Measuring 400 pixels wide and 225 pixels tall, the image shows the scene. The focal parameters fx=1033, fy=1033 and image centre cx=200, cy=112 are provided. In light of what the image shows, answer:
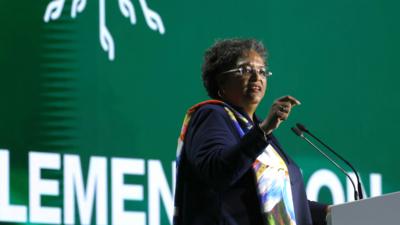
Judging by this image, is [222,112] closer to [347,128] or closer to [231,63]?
[231,63]

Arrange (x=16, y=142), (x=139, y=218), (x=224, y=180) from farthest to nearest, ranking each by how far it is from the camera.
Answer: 1. (x=139, y=218)
2. (x=16, y=142)
3. (x=224, y=180)

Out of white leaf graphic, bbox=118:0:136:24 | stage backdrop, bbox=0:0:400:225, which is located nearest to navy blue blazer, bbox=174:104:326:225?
stage backdrop, bbox=0:0:400:225

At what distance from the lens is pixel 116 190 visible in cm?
388

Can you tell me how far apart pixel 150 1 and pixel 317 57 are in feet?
2.78

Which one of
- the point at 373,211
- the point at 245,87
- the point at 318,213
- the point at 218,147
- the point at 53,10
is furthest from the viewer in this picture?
the point at 53,10

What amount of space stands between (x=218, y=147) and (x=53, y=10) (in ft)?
4.96

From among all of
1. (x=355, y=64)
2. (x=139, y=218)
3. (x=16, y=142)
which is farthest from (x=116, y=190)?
(x=355, y=64)

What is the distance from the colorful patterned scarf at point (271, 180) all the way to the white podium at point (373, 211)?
0.39 meters

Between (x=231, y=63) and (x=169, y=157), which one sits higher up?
(x=231, y=63)

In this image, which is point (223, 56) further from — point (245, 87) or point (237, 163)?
point (237, 163)

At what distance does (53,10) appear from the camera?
151 inches

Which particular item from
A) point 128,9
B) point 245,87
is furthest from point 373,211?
point 128,9

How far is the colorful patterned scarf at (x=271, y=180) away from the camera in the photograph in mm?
2551

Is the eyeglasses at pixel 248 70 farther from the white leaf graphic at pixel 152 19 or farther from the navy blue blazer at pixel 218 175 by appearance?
the white leaf graphic at pixel 152 19
